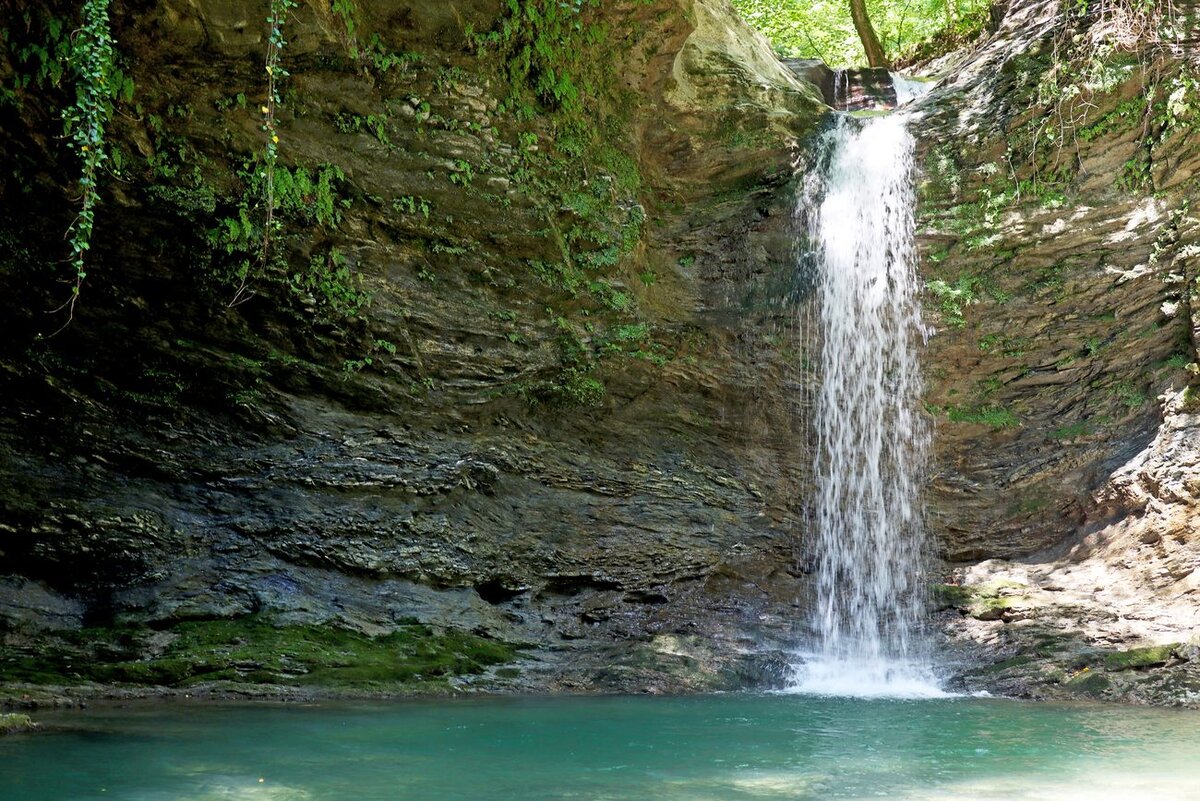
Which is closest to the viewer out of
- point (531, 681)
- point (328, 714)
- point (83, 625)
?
point (328, 714)

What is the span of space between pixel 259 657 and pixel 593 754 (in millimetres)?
3185

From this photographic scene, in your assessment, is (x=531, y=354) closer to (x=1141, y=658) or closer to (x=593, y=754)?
(x=593, y=754)

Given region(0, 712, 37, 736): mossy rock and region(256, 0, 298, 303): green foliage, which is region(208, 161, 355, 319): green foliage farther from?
region(0, 712, 37, 736): mossy rock

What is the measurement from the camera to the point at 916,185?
10.3m

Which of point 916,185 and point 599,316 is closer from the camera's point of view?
point 599,316

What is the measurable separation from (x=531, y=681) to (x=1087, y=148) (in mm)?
7877

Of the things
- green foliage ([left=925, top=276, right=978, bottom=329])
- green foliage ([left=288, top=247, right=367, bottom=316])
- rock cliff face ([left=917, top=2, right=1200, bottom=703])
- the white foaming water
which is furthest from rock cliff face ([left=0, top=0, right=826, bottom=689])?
rock cliff face ([left=917, top=2, right=1200, bottom=703])

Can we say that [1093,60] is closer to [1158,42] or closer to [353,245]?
[1158,42]

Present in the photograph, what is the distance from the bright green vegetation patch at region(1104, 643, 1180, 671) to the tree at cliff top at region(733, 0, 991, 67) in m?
11.1

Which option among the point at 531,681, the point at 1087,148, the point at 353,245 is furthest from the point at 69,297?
the point at 1087,148

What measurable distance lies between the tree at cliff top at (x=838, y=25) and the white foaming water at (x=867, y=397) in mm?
5711

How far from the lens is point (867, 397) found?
9.95 meters

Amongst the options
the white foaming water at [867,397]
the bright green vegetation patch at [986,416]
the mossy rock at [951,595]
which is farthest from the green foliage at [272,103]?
the bright green vegetation patch at [986,416]

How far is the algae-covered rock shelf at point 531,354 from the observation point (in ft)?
22.4
